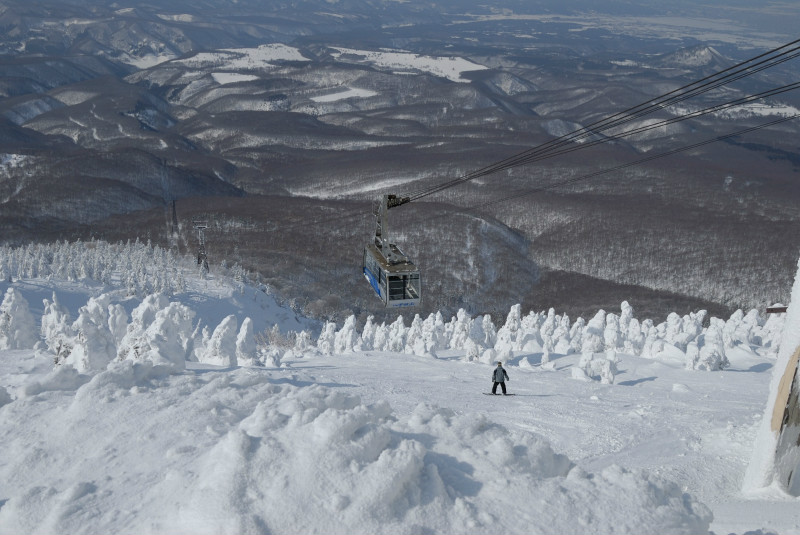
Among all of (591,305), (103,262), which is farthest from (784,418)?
(591,305)

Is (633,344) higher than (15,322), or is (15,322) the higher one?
(15,322)

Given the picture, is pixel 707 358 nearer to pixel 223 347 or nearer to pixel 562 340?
pixel 562 340

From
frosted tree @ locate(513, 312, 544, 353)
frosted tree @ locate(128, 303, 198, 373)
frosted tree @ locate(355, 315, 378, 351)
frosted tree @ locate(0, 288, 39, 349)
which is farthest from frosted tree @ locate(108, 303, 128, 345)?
frosted tree @ locate(513, 312, 544, 353)

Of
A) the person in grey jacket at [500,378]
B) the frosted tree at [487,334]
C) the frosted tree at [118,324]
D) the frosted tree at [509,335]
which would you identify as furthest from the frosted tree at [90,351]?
the frosted tree at [487,334]

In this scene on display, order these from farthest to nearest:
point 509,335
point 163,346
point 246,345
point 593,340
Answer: point 509,335 < point 593,340 < point 246,345 < point 163,346

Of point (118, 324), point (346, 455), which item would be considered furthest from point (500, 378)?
point (118, 324)

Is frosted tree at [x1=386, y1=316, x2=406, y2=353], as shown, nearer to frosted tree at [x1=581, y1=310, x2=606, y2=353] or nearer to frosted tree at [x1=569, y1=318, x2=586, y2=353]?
frosted tree at [x1=569, y1=318, x2=586, y2=353]

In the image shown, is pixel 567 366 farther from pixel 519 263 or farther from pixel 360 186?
pixel 360 186
